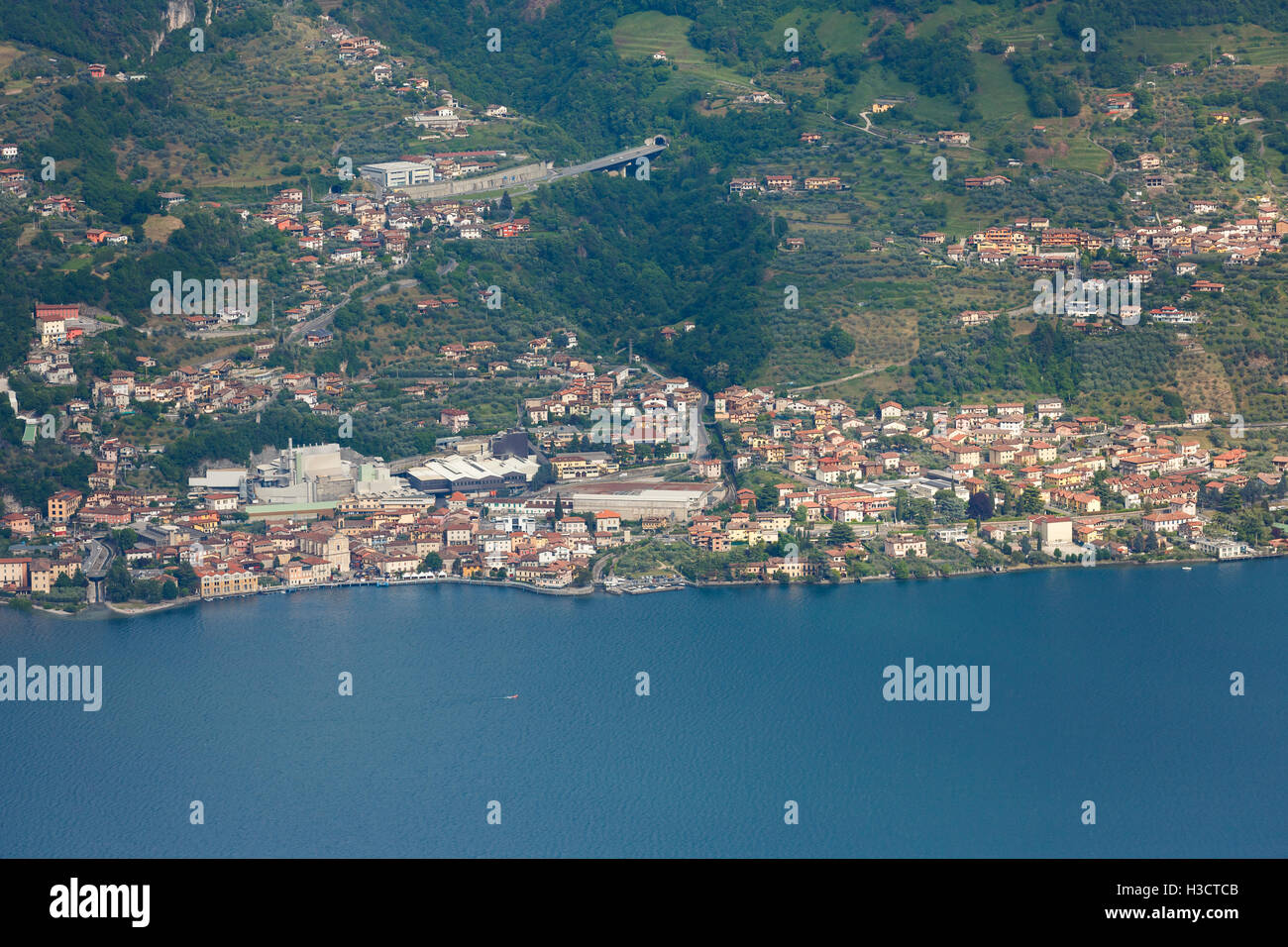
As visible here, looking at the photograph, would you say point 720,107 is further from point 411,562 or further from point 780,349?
point 411,562

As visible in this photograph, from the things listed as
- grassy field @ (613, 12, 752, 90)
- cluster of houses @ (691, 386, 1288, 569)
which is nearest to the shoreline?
cluster of houses @ (691, 386, 1288, 569)

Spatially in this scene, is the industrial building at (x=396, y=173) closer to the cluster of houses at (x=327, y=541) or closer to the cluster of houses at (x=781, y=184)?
the cluster of houses at (x=781, y=184)

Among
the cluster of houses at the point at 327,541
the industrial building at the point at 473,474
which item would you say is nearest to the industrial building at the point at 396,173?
the industrial building at the point at 473,474

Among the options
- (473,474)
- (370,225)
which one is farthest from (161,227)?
(473,474)

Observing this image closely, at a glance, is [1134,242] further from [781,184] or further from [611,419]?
[611,419]

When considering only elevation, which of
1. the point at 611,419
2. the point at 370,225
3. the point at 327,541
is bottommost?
the point at 327,541

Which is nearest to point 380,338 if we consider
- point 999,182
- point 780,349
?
point 780,349

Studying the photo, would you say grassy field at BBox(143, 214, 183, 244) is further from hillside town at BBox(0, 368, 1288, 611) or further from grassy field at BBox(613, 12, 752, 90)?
grassy field at BBox(613, 12, 752, 90)

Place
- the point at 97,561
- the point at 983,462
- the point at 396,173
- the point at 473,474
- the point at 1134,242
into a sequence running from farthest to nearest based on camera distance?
1. the point at 396,173
2. the point at 1134,242
3. the point at 983,462
4. the point at 473,474
5. the point at 97,561

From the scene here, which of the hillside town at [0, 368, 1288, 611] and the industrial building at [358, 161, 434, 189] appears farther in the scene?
the industrial building at [358, 161, 434, 189]
